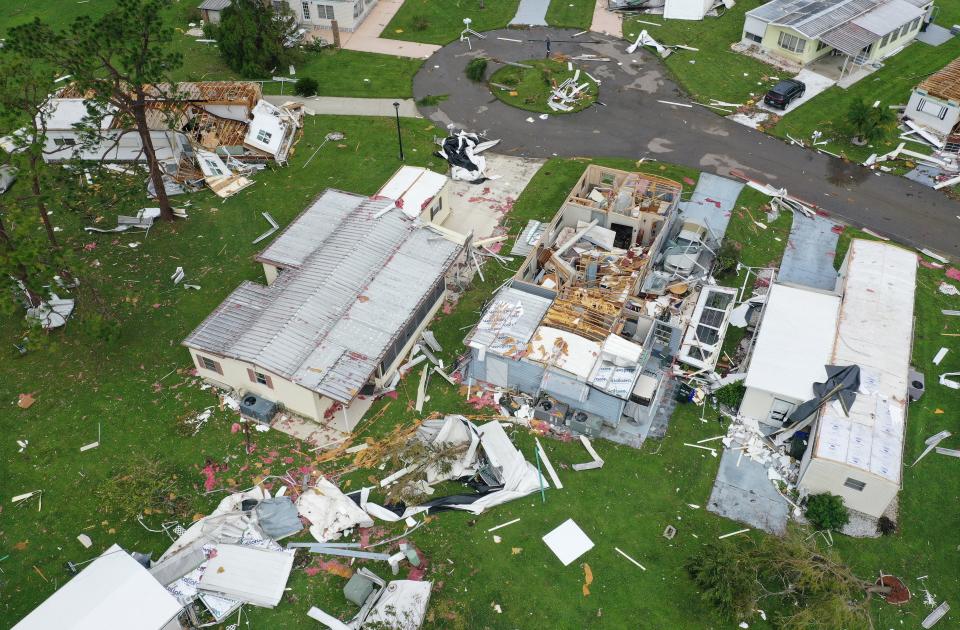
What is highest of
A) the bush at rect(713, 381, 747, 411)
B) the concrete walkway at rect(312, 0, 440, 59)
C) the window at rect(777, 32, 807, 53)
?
the window at rect(777, 32, 807, 53)

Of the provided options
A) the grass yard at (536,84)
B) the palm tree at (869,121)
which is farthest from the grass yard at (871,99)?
the grass yard at (536,84)

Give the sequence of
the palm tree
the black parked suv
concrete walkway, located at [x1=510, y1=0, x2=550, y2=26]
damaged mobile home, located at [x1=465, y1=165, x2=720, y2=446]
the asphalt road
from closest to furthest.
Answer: damaged mobile home, located at [x1=465, y1=165, x2=720, y2=446], the asphalt road, the palm tree, the black parked suv, concrete walkway, located at [x1=510, y1=0, x2=550, y2=26]

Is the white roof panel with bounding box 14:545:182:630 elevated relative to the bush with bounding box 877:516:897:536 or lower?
elevated

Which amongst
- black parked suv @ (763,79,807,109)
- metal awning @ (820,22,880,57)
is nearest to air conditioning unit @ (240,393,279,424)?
black parked suv @ (763,79,807,109)

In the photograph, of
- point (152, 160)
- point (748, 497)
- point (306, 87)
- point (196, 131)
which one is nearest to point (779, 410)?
point (748, 497)

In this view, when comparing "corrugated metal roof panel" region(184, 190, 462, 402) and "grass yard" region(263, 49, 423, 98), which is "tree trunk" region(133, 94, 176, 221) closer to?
"corrugated metal roof panel" region(184, 190, 462, 402)

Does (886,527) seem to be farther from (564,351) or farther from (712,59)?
(712,59)

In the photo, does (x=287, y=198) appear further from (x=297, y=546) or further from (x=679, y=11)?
(x=679, y=11)
